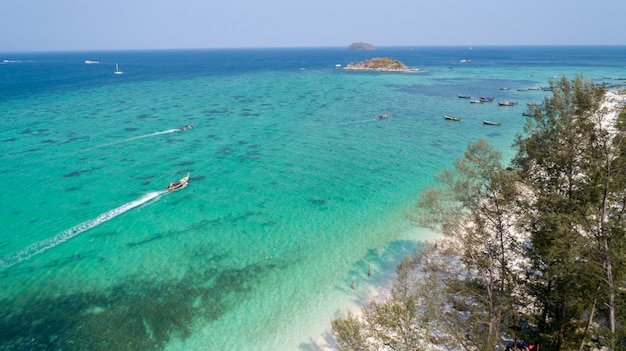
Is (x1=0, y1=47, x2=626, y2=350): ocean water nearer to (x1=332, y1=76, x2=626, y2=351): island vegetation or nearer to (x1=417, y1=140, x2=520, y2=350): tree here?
(x1=332, y1=76, x2=626, y2=351): island vegetation

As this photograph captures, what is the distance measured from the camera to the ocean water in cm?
2527

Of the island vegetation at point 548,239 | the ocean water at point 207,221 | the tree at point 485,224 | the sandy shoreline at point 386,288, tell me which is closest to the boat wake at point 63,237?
the ocean water at point 207,221

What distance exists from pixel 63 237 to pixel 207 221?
1453cm

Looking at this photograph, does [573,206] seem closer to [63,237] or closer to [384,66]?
[63,237]

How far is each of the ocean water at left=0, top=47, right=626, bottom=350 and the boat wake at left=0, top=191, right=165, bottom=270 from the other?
18cm

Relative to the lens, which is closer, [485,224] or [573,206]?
[573,206]

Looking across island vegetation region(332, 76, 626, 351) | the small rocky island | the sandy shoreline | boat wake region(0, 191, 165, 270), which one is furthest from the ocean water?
the small rocky island

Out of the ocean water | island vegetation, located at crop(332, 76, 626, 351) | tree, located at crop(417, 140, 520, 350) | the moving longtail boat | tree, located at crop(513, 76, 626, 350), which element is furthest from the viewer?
the moving longtail boat

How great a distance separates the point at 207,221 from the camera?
3844 cm

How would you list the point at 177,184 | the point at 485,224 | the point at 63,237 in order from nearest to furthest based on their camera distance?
the point at 485,224 → the point at 63,237 → the point at 177,184

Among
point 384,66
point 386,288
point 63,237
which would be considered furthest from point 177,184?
point 384,66

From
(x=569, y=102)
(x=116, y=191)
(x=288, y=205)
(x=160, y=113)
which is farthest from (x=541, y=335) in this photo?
(x=160, y=113)

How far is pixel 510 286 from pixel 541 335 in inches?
112

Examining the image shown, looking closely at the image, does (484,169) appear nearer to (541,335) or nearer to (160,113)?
(541,335)
